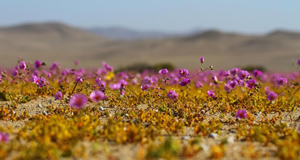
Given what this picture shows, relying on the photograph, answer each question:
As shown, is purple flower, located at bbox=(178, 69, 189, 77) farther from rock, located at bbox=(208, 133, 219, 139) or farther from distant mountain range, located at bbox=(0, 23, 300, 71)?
distant mountain range, located at bbox=(0, 23, 300, 71)

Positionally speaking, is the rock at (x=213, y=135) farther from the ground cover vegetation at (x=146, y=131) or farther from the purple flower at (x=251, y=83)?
the purple flower at (x=251, y=83)

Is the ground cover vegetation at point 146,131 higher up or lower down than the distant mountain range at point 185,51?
higher up

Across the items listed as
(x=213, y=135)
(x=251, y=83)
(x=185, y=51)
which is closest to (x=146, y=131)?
(x=213, y=135)

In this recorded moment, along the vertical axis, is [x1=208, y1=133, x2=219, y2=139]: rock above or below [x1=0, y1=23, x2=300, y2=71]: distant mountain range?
above

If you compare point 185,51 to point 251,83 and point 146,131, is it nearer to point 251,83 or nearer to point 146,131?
point 251,83

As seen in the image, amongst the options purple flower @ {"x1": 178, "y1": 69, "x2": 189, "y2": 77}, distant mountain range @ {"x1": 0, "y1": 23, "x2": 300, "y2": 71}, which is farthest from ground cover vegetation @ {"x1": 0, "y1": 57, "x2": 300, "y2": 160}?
distant mountain range @ {"x1": 0, "y1": 23, "x2": 300, "y2": 71}

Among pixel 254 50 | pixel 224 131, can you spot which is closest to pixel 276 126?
pixel 224 131

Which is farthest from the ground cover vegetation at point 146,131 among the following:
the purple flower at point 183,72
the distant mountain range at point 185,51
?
the distant mountain range at point 185,51

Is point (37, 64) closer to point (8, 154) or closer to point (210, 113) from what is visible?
point (8, 154)

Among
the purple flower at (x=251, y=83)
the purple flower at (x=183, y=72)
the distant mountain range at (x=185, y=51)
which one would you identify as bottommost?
the distant mountain range at (x=185, y=51)

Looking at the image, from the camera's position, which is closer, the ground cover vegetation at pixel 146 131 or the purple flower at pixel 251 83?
the ground cover vegetation at pixel 146 131

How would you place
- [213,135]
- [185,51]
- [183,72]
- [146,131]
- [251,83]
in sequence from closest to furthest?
1. [146,131]
2. [213,135]
3. [251,83]
4. [183,72]
5. [185,51]
